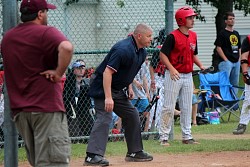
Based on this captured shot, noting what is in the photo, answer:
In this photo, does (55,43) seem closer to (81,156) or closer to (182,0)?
(81,156)

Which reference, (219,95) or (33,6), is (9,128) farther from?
(219,95)

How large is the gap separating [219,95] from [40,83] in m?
10.5

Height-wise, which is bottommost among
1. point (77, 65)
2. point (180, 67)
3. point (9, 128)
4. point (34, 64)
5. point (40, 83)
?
point (77, 65)

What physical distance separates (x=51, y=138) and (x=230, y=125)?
9.05 metres

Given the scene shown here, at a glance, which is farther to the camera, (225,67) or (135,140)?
(225,67)

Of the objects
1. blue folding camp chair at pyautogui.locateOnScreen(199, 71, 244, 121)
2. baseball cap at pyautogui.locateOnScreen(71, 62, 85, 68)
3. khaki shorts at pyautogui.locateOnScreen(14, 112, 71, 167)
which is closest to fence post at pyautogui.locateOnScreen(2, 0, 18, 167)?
khaki shorts at pyautogui.locateOnScreen(14, 112, 71, 167)

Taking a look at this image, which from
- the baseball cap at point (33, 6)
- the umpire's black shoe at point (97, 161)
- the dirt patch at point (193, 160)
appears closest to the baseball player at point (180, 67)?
the dirt patch at point (193, 160)

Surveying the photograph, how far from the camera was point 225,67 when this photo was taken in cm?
1662

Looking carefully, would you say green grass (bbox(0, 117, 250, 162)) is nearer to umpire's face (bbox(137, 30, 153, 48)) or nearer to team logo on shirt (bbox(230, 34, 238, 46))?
umpire's face (bbox(137, 30, 153, 48))

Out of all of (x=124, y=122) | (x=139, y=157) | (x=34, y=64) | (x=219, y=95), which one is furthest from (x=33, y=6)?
(x=219, y=95)

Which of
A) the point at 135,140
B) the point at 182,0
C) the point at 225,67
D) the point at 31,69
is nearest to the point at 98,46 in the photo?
the point at 225,67

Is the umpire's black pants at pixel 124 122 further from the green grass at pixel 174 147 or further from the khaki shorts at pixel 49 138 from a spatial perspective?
the khaki shorts at pixel 49 138

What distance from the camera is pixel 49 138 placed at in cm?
580

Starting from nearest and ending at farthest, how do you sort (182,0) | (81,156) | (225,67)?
(81,156) → (225,67) → (182,0)
